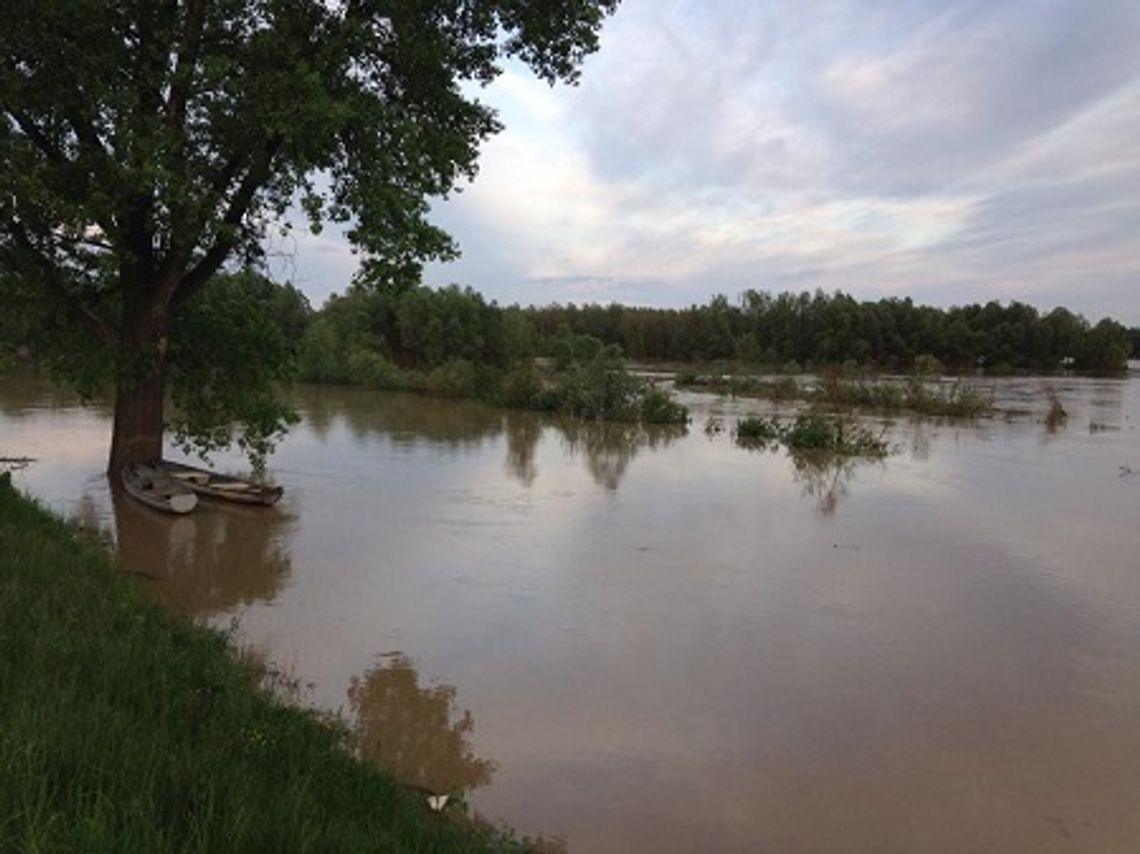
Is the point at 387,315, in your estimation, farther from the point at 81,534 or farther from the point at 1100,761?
the point at 1100,761

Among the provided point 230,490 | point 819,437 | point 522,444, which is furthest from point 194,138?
point 819,437

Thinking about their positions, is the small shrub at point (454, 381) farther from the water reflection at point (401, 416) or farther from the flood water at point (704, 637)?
the flood water at point (704, 637)

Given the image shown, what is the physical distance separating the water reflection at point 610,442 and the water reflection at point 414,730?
13.3 meters

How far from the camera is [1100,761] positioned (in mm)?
7871

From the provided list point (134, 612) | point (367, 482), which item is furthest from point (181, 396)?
point (134, 612)

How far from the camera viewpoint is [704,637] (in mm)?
10867

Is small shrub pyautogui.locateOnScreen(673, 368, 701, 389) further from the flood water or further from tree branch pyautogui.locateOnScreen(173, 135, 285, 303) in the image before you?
tree branch pyautogui.locateOnScreen(173, 135, 285, 303)

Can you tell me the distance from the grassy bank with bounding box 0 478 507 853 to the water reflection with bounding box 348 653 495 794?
84 cm

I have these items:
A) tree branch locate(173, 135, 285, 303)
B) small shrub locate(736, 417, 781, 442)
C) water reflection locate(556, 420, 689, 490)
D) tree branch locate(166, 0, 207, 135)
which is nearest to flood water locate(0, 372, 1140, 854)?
water reflection locate(556, 420, 689, 490)

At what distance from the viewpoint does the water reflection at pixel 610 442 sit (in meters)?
24.7

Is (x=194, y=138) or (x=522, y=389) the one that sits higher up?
(x=194, y=138)

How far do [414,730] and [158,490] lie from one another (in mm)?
10438

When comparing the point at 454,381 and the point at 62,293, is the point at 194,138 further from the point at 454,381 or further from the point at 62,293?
the point at 454,381

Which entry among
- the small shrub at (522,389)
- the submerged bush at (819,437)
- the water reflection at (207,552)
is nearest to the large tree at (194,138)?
the water reflection at (207,552)
